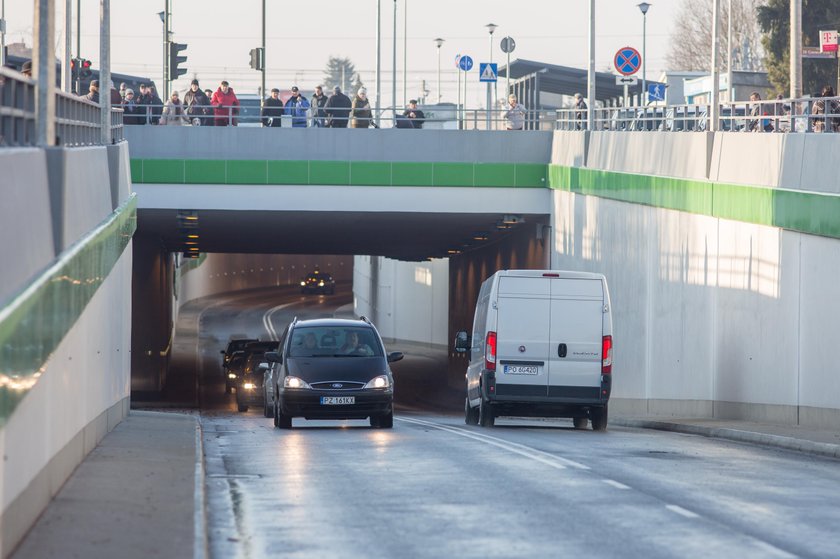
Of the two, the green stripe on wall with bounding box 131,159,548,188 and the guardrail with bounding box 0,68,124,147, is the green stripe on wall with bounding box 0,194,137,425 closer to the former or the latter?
the guardrail with bounding box 0,68,124,147

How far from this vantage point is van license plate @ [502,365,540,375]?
72.3ft

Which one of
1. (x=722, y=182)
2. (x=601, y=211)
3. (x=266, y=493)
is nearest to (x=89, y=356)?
(x=266, y=493)

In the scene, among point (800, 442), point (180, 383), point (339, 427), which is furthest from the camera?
point (180, 383)

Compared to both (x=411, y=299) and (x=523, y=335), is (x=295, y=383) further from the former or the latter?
(x=411, y=299)

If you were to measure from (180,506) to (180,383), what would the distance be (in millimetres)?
45761

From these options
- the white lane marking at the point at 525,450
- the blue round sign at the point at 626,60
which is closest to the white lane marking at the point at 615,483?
the white lane marking at the point at 525,450

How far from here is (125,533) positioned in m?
9.68

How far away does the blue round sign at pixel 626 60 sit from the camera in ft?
135

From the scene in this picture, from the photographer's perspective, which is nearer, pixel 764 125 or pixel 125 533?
pixel 125 533

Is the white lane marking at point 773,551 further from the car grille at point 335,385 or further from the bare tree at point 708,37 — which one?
the bare tree at point 708,37

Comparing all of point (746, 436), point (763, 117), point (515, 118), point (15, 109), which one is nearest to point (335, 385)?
point (746, 436)

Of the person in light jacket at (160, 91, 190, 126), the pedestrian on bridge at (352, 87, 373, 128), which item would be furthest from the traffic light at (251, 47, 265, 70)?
the pedestrian on bridge at (352, 87, 373, 128)

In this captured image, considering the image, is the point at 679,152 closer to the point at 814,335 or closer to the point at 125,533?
the point at 814,335

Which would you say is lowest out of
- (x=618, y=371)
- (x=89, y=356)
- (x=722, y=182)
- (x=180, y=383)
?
(x=180, y=383)
